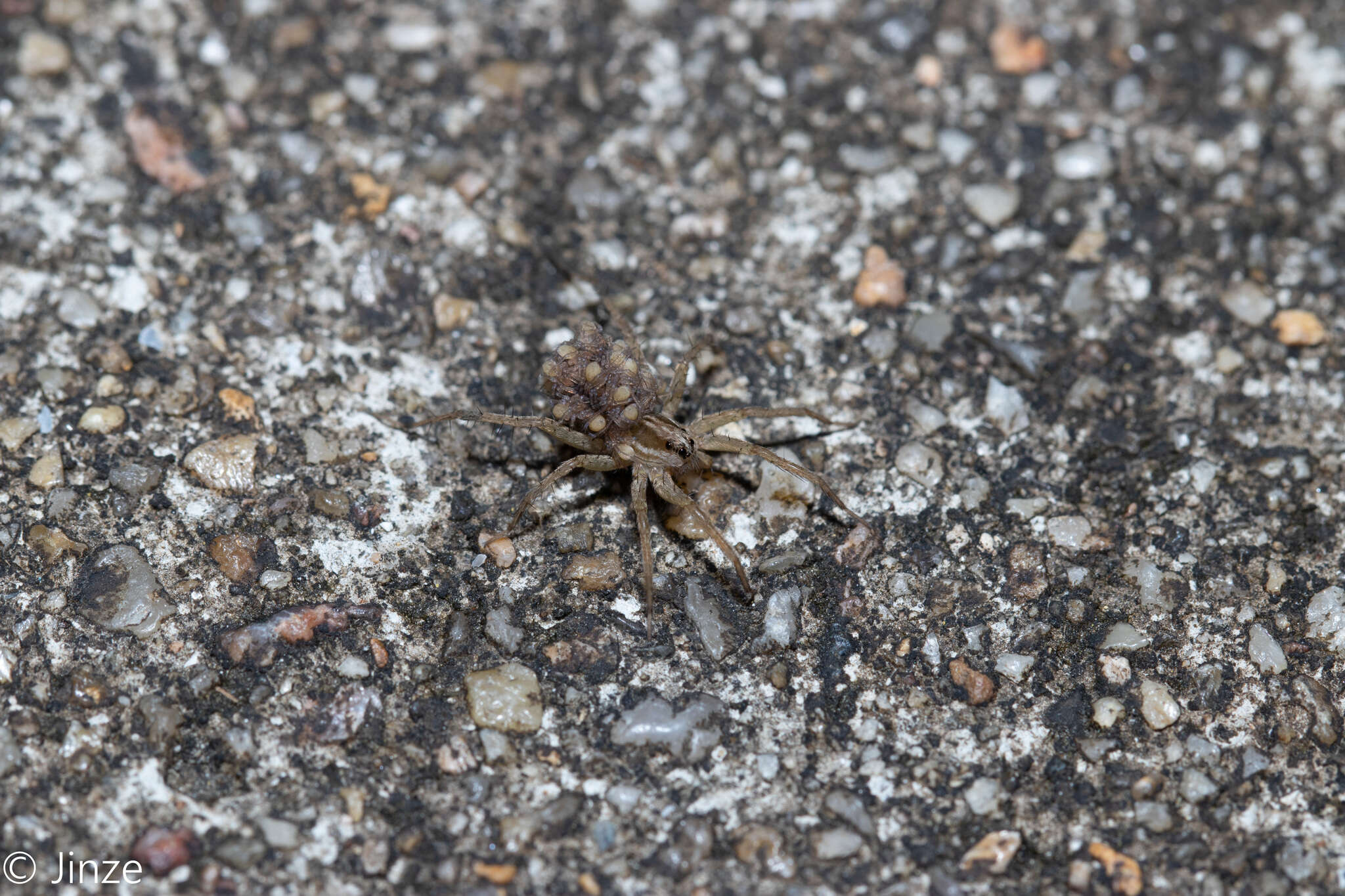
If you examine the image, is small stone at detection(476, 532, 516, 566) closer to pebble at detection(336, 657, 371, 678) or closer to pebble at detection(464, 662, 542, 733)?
pebble at detection(464, 662, 542, 733)

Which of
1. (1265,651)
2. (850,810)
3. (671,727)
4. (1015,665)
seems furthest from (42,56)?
(1265,651)

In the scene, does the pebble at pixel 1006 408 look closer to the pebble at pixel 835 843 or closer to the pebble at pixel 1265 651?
the pebble at pixel 1265 651

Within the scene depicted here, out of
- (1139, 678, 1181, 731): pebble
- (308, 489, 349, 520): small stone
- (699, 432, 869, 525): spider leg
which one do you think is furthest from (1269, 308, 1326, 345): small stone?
(308, 489, 349, 520): small stone

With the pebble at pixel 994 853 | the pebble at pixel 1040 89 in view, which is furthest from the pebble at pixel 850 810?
the pebble at pixel 1040 89

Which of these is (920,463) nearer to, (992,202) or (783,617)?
(783,617)

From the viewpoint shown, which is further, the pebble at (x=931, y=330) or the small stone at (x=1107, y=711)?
the pebble at (x=931, y=330)

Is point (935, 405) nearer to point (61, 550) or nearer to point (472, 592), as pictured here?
point (472, 592)

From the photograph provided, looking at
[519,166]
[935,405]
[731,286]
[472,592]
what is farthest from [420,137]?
[935,405]
